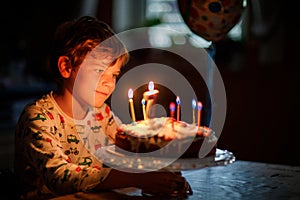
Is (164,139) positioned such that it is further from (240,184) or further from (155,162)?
(240,184)

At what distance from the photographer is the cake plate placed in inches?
48.6

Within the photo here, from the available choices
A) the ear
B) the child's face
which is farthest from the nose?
the ear

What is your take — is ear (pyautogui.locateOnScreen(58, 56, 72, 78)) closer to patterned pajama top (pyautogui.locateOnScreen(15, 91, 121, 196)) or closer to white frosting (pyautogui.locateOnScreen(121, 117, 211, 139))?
patterned pajama top (pyautogui.locateOnScreen(15, 91, 121, 196))

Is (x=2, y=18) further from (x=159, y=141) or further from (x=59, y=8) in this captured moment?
(x=159, y=141)

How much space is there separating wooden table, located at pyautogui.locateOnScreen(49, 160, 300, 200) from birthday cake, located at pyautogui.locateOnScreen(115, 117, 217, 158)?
0.40ft

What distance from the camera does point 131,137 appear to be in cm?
136

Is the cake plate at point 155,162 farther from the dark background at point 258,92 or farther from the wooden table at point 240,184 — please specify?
the dark background at point 258,92

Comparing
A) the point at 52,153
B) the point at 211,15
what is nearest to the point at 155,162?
the point at 52,153

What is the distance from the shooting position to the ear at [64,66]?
1541 millimetres

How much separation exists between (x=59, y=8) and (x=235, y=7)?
2501mm

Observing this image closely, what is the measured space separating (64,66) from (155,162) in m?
0.44

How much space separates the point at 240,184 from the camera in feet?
5.03

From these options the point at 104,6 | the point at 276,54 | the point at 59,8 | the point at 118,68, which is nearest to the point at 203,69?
the point at 276,54

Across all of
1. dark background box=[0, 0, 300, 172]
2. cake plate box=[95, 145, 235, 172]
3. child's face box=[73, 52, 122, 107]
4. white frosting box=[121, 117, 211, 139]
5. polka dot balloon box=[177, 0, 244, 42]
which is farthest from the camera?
dark background box=[0, 0, 300, 172]
